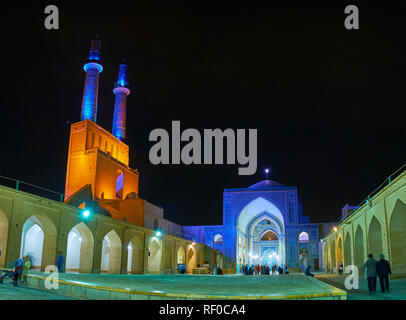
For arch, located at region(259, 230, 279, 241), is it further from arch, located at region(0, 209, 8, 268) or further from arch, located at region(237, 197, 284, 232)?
arch, located at region(0, 209, 8, 268)

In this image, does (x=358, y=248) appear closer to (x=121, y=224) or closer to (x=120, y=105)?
(x=121, y=224)

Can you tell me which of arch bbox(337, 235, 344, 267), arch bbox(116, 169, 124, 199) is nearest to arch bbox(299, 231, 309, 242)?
arch bbox(337, 235, 344, 267)

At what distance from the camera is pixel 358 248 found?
18.5 metres

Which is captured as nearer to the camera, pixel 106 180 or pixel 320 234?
pixel 106 180

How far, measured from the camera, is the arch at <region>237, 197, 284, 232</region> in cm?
4084

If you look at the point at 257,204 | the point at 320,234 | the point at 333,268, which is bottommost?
the point at 333,268

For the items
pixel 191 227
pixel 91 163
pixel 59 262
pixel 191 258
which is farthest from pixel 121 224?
pixel 191 227

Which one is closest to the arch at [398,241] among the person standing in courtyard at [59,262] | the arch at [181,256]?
the person standing in courtyard at [59,262]

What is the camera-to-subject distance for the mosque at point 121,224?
15.9 metres

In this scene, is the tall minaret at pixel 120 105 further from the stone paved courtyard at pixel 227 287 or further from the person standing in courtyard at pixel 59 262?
the stone paved courtyard at pixel 227 287
